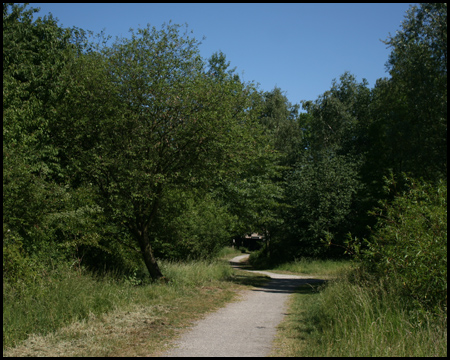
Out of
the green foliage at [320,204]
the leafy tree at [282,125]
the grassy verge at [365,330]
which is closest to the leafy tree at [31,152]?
the grassy verge at [365,330]

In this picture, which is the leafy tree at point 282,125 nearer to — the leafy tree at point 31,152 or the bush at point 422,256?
the leafy tree at point 31,152

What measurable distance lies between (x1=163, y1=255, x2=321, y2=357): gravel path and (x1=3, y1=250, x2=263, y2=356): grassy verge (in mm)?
349

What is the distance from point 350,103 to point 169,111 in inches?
1355

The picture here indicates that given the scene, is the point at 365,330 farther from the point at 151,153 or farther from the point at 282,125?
the point at 282,125

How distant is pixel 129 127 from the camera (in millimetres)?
13055

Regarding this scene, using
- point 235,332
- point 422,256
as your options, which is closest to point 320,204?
point 235,332

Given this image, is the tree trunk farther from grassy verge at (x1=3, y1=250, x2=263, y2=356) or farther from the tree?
grassy verge at (x1=3, y1=250, x2=263, y2=356)

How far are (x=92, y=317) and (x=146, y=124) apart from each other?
22.3 ft

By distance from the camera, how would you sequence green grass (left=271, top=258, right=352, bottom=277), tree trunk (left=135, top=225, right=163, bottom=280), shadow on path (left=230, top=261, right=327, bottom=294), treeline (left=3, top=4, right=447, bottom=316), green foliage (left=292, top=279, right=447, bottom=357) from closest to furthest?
green foliage (left=292, top=279, right=447, bottom=357), treeline (left=3, top=4, right=447, bottom=316), tree trunk (left=135, top=225, right=163, bottom=280), shadow on path (left=230, top=261, right=327, bottom=294), green grass (left=271, top=258, right=352, bottom=277)

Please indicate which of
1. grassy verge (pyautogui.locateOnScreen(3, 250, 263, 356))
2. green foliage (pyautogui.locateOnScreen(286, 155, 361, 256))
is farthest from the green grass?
grassy verge (pyautogui.locateOnScreen(3, 250, 263, 356))

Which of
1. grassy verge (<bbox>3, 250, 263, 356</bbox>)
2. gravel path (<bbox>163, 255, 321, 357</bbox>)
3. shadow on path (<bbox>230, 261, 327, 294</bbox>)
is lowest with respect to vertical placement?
shadow on path (<bbox>230, 261, 327, 294</bbox>)

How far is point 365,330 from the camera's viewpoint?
20.9 feet

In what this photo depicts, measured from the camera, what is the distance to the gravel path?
6.53 meters

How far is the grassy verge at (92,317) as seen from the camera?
661cm
